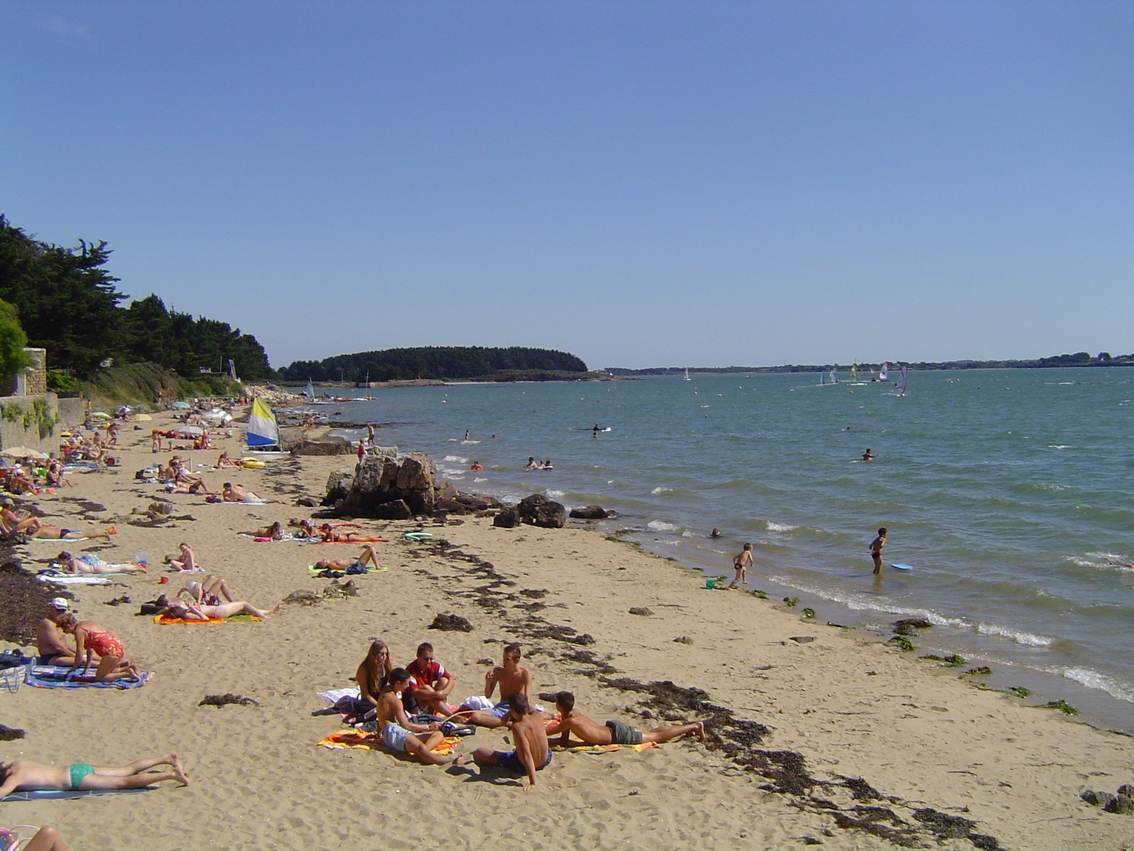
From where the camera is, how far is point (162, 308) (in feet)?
296

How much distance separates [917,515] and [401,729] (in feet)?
62.2

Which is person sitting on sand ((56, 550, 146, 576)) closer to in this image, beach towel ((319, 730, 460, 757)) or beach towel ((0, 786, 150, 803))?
beach towel ((319, 730, 460, 757))

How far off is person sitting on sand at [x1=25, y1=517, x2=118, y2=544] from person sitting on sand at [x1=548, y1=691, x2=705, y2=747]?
39.9 feet

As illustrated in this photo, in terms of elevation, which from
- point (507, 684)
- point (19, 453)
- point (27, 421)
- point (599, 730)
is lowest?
point (599, 730)

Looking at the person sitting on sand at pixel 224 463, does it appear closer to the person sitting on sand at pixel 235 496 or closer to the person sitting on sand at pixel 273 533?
the person sitting on sand at pixel 235 496

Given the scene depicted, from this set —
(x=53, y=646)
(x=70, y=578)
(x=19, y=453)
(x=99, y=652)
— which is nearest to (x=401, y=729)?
(x=99, y=652)

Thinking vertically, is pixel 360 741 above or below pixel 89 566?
below

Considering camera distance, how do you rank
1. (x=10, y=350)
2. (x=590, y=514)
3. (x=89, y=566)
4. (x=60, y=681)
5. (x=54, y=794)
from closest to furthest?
(x=54, y=794), (x=60, y=681), (x=89, y=566), (x=590, y=514), (x=10, y=350)

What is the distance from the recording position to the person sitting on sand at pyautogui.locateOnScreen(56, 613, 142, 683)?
27.8 feet

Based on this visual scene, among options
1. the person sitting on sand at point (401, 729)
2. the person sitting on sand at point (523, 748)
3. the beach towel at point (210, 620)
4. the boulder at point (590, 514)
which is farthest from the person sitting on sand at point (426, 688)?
the boulder at point (590, 514)

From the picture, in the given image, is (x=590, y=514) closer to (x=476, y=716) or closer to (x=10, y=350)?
(x=476, y=716)

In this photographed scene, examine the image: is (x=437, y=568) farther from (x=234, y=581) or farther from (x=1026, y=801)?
(x=1026, y=801)

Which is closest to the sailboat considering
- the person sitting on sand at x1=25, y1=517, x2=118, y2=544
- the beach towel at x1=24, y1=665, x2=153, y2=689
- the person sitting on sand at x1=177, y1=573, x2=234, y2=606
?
the person sitting on sand at x1=25, y1=517, x2=118, y2=544

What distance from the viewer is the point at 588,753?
7.54m
